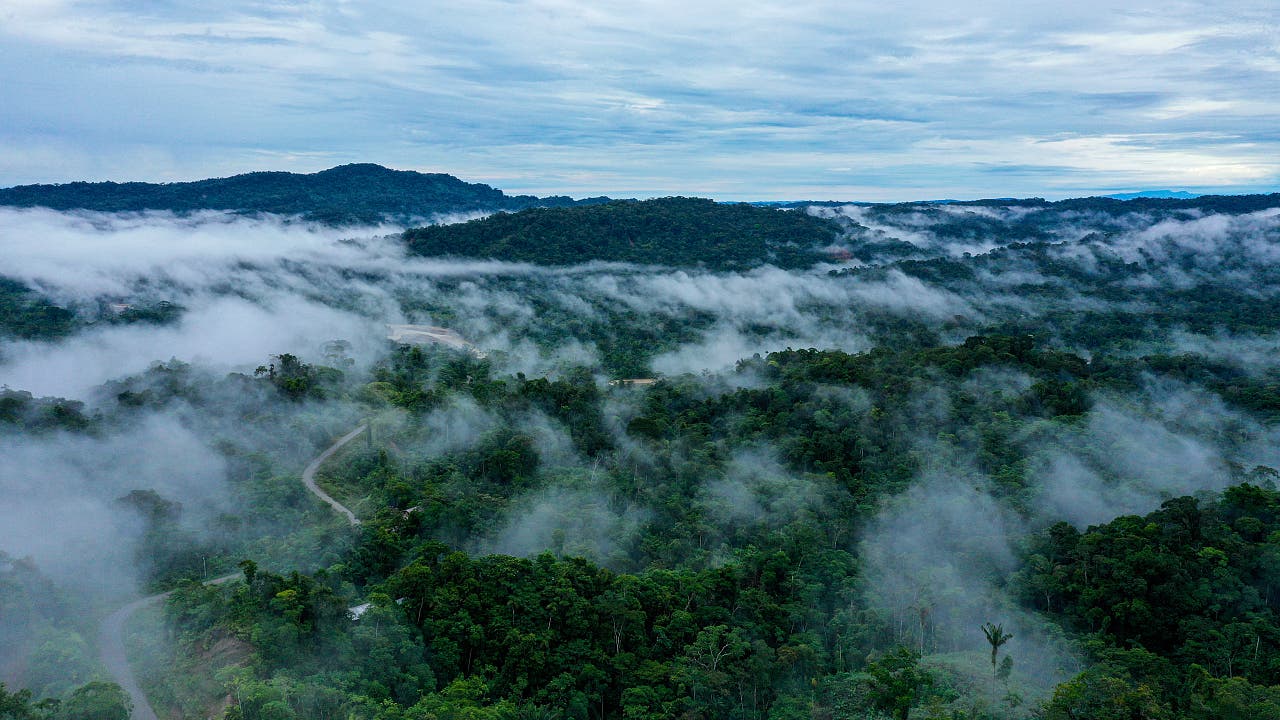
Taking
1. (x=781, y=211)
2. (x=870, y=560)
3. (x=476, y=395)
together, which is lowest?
(x=870, y=560)

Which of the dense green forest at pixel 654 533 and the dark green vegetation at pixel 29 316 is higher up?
the dark green vegetation at pixel 29 316

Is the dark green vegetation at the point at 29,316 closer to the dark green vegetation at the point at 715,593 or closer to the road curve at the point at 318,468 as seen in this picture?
the road curve at the point at 318,468

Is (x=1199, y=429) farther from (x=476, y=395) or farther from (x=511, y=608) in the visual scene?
(x=476, y=395)

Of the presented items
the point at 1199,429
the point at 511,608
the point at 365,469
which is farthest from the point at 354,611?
the point at 1199,429

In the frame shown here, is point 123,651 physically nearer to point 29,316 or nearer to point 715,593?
point 715,593

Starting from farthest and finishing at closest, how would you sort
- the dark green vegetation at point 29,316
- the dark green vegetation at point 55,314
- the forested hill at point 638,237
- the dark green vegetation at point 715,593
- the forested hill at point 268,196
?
the forested hill at point 268,196, the forested hill at point 638,237, the dark green vegetation at point 55,314, the dark green vegetation at point 29,316, the dark green vegetation at point 715,593

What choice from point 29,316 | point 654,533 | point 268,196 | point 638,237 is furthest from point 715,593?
point 268,196

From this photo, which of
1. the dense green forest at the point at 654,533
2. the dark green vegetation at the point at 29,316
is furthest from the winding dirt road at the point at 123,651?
the dark green vegetation at the point at 29,316
